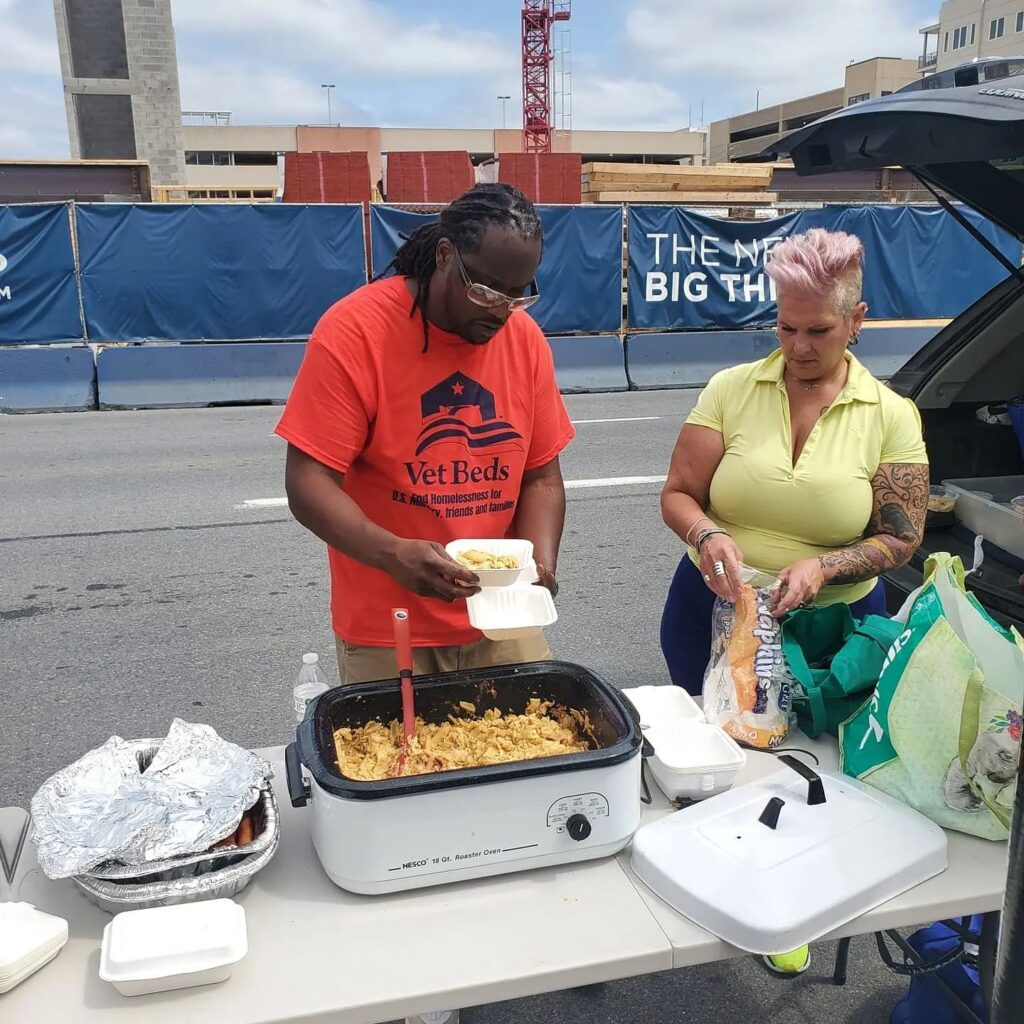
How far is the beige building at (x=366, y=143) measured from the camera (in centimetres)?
5778

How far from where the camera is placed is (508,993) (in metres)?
1.50

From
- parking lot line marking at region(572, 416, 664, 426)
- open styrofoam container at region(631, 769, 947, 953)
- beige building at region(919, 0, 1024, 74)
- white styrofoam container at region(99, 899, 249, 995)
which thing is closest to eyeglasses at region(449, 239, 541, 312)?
open styrofoam container at region(631, 769, 947, 953)

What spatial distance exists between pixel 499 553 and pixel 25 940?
1.20 metres

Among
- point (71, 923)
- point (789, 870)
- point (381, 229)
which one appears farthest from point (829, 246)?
point (381, 229)

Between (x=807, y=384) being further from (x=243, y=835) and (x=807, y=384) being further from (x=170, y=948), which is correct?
(x=170, y=948)

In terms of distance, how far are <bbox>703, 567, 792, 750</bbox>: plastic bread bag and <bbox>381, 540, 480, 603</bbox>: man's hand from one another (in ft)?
2.18

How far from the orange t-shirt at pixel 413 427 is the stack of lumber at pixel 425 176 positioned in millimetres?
14779

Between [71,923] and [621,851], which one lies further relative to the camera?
[621,851]

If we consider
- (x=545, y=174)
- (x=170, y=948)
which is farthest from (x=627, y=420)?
(x=170, y=948)

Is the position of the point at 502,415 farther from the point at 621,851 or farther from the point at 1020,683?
the point at 1020,683

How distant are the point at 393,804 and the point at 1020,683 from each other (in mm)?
1251

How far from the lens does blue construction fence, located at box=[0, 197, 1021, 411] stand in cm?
1178

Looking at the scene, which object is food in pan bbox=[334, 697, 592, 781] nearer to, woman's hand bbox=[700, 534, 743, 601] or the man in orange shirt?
the man in orange shirt

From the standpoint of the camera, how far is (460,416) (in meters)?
2.29
